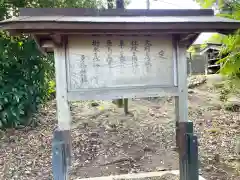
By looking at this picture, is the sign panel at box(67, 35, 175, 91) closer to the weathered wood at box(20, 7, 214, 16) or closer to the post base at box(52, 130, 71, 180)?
the weathered wood at box(20, 7, 214, 16)

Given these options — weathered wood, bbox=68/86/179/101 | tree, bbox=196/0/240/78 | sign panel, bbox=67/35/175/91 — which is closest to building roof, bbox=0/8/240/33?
sign panel, bbox=67/35/175/91

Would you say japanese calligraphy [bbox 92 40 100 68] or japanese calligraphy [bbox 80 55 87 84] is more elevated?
japanese calligraphy [bbox 92 40 100 68]

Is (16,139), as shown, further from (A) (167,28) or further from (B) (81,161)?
(A) (167,28)

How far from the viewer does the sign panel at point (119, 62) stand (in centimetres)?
312

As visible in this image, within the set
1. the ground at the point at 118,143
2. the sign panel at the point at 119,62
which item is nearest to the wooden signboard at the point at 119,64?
the sign panel at the point at 119,62

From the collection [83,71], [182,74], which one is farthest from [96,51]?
[182,74]

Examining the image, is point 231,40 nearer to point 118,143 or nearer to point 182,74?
point 182,74

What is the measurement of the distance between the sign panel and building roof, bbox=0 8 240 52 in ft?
0.87

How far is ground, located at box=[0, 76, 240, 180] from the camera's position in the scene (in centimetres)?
539

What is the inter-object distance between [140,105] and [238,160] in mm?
5011

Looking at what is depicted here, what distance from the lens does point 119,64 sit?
3.20m

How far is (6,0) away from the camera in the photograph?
254 inches

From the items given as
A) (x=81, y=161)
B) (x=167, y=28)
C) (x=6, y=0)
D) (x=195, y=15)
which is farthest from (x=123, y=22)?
(x=6, y=0)

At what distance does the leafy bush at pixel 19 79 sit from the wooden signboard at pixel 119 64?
4118mm
